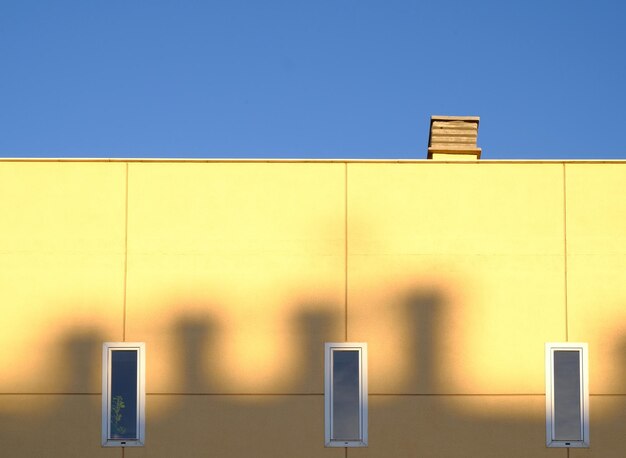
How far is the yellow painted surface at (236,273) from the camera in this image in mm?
15156

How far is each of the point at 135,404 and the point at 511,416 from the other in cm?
462

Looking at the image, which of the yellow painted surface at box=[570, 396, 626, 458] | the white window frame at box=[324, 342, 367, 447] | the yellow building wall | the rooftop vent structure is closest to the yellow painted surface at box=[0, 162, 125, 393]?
the yellow building wall

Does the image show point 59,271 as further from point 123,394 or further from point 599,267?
point 599,267

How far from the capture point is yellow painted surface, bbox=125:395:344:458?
1499 centimetres

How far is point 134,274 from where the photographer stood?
50.2 ft

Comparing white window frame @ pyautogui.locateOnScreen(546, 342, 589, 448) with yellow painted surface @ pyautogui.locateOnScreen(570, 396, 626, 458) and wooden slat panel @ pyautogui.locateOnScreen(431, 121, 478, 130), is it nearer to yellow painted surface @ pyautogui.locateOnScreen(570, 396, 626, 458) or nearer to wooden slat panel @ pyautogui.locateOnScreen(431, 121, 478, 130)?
yellow painted surface @ pyautogui.locateOnScreen(570, 396, 626, 458)

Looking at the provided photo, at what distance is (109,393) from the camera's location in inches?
595

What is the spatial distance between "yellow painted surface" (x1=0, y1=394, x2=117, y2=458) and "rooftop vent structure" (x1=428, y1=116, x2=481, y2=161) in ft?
18.8

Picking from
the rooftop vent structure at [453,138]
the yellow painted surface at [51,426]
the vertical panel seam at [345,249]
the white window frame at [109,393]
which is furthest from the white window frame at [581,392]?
the yellow painted surface at [51,426]

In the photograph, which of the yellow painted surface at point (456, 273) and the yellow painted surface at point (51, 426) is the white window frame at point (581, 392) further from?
the yellow painted surface at point (51, 426)

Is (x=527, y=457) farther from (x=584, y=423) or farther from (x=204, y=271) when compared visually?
(x=204, y=271)

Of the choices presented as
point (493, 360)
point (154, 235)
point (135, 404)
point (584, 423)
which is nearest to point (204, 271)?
point (154, 235)

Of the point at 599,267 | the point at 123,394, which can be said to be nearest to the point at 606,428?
the point at 599,267

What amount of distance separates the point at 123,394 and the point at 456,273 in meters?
4.39
